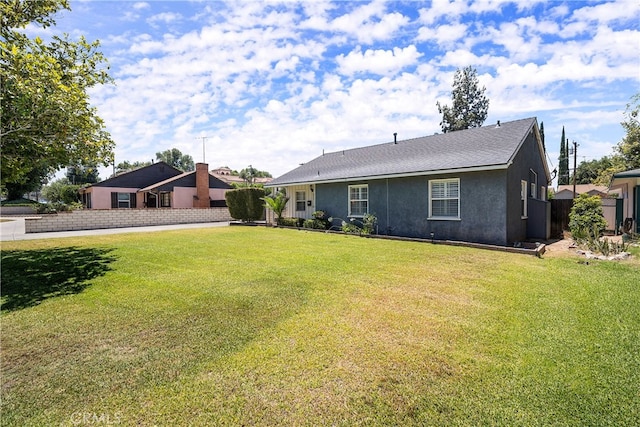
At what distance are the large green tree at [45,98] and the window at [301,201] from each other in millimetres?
10901

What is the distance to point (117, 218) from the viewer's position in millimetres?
20391

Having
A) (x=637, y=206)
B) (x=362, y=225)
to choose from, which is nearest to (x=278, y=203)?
(x=362, y=225)

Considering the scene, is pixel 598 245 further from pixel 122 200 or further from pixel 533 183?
pixel 122 200

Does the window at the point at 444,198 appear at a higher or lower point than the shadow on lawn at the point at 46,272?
higher

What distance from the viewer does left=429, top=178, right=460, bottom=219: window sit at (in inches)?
460

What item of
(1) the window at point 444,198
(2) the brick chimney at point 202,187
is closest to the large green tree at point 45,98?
(1) the window at point 444,198

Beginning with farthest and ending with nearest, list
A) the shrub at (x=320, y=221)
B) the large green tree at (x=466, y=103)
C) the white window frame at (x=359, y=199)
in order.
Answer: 1. the large green tree at (x=466, y=103)
2. the shrub at (x=320, y=221)
3. the white window frame at (x=359, y=199)

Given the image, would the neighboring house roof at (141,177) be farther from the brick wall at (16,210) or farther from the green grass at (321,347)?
the green grass at (321,347)

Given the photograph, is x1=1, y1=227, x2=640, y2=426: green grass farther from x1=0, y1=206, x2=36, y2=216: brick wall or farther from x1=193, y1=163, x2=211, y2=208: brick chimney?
x1=0, y1=206, x2=36, y2=216: brick wall

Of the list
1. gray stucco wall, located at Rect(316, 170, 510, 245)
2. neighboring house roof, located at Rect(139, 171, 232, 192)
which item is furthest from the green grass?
neighboring house roof, located at Rect(139, 171, 232, 192)

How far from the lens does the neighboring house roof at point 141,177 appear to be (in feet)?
107

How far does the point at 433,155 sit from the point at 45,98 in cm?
1318

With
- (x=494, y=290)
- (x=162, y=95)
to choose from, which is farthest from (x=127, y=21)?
(x=494, y=290)

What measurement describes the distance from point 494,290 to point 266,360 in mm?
4466
